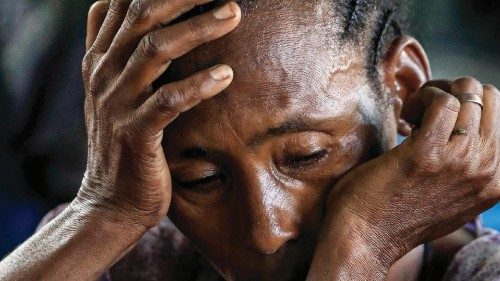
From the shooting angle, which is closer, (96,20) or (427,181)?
(427,181)

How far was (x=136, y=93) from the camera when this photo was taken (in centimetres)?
125

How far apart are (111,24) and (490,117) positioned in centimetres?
67

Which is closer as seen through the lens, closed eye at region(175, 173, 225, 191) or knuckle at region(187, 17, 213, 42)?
knuckle at region(187, 17, 213, 42)

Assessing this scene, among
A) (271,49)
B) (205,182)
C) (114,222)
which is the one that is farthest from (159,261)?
(271,49)

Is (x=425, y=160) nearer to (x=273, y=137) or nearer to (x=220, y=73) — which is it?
(x=273, y=137)

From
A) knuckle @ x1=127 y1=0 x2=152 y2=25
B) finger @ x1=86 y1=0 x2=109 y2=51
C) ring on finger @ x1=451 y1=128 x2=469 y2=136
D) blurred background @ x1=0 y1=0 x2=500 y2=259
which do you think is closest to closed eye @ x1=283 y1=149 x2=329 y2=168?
ring on finger @ x1=451 y1=128 x2=469 y2=136

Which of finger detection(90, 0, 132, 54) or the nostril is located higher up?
finger detection(90, 0, 132, 54)

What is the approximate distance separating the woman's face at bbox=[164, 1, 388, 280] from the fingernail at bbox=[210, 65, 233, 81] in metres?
0.07

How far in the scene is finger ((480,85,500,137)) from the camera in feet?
4.25

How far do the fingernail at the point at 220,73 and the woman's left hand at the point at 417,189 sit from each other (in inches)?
11.5

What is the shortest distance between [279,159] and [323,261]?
184 mm

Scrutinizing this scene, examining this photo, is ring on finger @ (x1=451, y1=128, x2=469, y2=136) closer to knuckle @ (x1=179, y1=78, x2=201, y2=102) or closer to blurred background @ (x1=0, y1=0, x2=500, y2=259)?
knuckle @ (x1=179, y1=78, x2=201, y2=102)

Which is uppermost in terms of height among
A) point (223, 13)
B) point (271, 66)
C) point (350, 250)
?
point (223, 13)

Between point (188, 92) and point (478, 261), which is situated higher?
point (188, 92)
